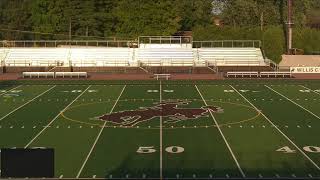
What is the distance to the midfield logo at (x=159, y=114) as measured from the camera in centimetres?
1936

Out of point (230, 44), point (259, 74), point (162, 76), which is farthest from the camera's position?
point (230, 44)

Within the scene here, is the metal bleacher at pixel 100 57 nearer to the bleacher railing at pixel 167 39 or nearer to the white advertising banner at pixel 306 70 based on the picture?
the bleacher railing at pixel 167 39

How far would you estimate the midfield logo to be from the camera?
63.5ft

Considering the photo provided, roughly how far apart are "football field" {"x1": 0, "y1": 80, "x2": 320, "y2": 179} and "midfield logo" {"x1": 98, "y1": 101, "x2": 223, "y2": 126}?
0.04 m

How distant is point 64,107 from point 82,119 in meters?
2.87

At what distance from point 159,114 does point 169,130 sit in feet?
9.47

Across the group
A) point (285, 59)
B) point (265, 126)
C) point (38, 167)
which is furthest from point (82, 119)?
point (285, 59)

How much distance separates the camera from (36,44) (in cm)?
5022

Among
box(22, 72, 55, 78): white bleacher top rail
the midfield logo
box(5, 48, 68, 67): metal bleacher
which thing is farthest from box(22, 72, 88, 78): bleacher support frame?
the midfield logo

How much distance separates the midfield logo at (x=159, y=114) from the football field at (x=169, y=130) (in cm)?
4

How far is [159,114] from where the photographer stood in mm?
20422

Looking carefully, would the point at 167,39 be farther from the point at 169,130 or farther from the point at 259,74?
the point at 169,130

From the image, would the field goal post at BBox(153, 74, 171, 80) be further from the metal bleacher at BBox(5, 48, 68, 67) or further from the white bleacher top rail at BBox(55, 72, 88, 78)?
the metal bleacher at BBox(5, 48, 68, 67)

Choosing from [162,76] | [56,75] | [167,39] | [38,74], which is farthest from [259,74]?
[38,74]
